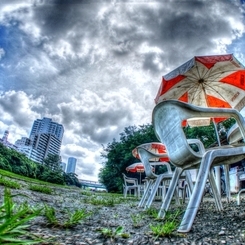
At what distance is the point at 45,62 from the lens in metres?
7.26

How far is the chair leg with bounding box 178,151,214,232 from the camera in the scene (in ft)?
4.67

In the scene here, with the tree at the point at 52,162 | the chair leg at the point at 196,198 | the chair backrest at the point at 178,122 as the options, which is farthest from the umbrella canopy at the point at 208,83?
the tree at the point at 52,162

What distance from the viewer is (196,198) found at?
4.85ft

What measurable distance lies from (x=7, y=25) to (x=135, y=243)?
5.63m

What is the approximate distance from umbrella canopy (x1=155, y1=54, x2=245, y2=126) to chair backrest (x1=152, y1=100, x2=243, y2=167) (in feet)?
10.3

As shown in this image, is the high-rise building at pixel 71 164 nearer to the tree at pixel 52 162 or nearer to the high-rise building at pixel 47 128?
the high-rise building at pixel 47 128

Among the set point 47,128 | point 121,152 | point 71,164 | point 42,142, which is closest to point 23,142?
point 42,142

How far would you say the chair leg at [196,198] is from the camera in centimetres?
142

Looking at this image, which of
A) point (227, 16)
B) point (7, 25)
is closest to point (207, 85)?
point (227, 16)

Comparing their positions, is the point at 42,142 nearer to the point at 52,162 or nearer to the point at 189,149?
the point at 52,162

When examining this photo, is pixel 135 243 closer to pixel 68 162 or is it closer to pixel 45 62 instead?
pixel 45 62

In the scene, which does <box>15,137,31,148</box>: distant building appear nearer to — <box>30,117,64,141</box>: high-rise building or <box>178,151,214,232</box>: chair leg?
<box>30,117,64,141</box>: high-rise building

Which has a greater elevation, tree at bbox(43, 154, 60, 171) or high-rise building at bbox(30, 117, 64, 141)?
high-rise building at bbox(30, 117, 64, 141)

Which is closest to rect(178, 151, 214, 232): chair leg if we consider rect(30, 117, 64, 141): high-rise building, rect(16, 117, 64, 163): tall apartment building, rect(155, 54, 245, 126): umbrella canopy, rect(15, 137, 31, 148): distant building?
rect(155, 54, 245, 126): umbrella canopy
